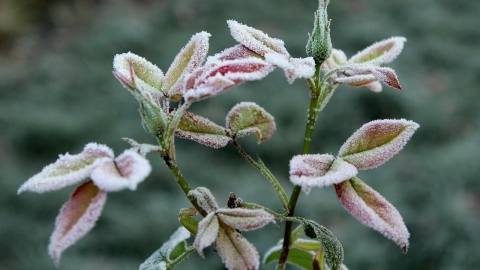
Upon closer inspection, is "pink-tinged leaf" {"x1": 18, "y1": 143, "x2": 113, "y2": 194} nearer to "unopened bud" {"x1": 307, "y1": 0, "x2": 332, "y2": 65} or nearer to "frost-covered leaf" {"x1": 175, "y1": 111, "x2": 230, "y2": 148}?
"frost-covered leaf" {"x1": 175, "y1": 111, "x2": 230, "y2": 148}

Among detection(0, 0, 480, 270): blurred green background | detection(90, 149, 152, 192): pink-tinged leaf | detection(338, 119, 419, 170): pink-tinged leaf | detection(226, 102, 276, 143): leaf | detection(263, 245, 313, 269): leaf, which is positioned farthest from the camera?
detection(0, 0, 480, 270): blurred green background

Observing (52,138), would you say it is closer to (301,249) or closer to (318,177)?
(301,249)

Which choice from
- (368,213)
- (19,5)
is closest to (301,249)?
(368,213)

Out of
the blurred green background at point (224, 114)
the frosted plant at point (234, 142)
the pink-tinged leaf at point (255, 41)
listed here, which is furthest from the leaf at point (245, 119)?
the blurred green background at point (224, 114)

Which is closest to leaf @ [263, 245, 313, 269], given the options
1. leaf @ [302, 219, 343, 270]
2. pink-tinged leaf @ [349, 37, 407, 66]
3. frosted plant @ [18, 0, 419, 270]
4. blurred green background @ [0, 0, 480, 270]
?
frosted plant @ [18, 0, 419, 270]

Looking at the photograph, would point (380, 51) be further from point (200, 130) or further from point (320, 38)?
point (200, 130)

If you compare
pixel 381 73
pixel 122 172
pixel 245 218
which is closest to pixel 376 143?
pixel 381 73

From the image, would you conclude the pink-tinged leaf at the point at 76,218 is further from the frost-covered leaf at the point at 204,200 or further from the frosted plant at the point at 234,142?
the frost-covered leaf at the point at 204,200
